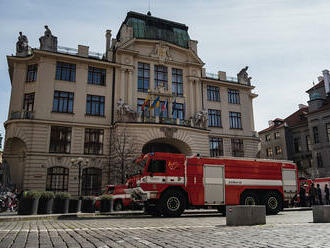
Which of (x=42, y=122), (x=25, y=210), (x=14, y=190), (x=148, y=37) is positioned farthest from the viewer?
(x=148, y=37)

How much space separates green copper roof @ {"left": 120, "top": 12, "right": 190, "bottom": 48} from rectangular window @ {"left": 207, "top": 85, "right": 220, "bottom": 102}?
679 cm

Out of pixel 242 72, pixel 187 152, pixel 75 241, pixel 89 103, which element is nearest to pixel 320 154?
pixel 242 72

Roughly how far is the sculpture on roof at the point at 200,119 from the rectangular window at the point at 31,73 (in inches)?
759

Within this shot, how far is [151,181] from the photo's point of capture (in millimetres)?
15141

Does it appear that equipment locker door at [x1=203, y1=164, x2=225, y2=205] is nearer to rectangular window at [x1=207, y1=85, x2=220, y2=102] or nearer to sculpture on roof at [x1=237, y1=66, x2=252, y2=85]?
rectangular window at [x1=207, y1=85, x2=220, y2=102]

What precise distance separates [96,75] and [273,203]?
24.7 metres

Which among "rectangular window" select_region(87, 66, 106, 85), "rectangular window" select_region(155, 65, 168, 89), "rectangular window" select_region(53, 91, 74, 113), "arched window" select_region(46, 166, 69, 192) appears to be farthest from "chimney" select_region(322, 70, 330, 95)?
"arched window" select_region(46, 166, 69, 192)

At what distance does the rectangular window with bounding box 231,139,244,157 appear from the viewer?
39.5 meters

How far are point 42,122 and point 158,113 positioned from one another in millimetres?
12934

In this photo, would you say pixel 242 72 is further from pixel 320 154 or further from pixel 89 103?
pixel 89 103

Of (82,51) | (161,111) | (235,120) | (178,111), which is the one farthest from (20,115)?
(235,120)

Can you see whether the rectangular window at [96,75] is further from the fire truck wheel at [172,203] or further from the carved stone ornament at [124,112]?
the fire truck wheel at [172,203]

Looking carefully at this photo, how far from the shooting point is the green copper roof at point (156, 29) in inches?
1444

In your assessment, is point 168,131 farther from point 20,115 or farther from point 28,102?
point 20,115
